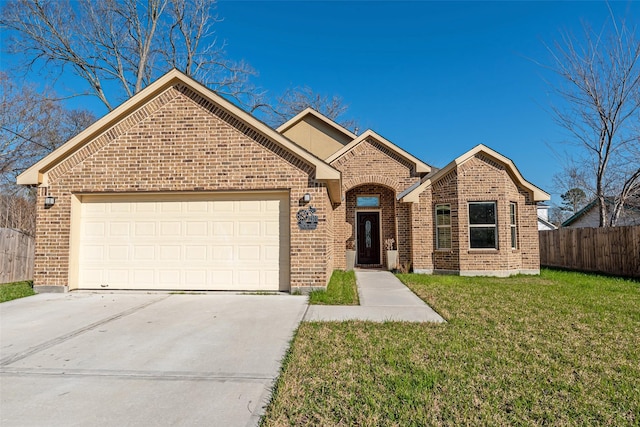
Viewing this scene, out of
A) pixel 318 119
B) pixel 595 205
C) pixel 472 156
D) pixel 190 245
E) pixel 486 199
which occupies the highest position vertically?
pixel 318 119

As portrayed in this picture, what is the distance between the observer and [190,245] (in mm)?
8359

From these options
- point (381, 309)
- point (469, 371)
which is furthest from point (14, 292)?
point (469, 371)

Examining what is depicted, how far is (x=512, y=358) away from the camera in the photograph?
160 inches

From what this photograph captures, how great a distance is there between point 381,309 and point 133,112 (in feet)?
24.1

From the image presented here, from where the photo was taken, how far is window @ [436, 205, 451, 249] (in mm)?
12645

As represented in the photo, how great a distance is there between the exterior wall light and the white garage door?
0.82 metres

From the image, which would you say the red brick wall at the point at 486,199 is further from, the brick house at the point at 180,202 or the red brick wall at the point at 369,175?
the brick house at the point at 180,202

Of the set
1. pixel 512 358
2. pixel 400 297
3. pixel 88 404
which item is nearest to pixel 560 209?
pixel 400 297

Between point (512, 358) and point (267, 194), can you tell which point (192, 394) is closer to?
point (512, 358)

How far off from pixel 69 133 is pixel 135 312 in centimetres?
2019

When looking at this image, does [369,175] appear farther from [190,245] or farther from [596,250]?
[596,250]

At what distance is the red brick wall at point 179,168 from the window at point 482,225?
6636 mm

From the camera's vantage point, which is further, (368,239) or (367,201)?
(368,239)

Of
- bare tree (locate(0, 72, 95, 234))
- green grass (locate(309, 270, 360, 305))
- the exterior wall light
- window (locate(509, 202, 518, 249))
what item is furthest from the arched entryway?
bare tree (locate(0, 72, 95, 234))
